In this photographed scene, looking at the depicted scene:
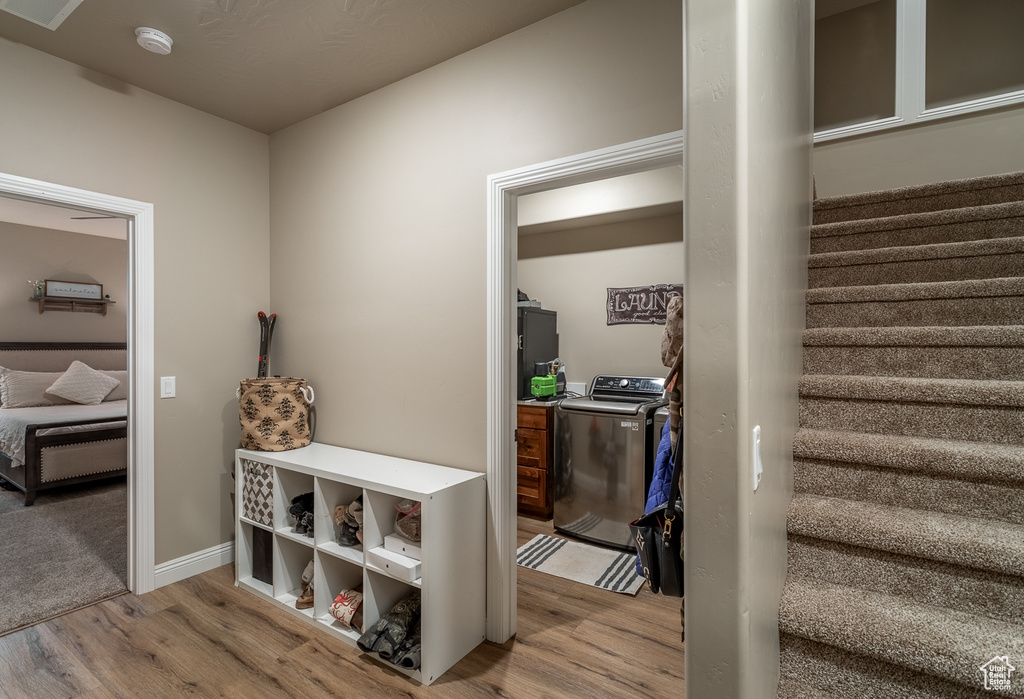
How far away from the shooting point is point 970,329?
5.44 feet

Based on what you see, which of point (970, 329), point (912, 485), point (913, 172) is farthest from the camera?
point (913, 172)

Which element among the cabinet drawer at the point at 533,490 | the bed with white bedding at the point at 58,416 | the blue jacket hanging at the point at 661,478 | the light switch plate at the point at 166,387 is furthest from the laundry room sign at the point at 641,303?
the bed with white bedding at the point at 58,416

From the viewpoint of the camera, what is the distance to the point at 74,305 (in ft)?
19.2

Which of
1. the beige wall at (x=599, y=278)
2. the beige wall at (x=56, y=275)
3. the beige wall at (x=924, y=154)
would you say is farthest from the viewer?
the beige wall at (x=56, y=275)

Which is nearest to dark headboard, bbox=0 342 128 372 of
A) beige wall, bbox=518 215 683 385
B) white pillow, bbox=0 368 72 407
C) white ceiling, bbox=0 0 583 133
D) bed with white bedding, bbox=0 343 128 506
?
bed with white bedding, bbox=0 343 128 506

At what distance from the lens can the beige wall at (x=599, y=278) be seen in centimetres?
394

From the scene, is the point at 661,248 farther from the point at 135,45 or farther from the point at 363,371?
the point at 135,45

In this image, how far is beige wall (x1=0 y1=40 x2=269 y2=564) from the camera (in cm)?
235

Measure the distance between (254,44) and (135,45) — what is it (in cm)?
56

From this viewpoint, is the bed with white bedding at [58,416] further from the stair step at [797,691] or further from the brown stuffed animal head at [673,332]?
the stair step at [797,691]

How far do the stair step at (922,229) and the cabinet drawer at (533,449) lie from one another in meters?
2.23

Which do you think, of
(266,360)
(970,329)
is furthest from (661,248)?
(266,360)

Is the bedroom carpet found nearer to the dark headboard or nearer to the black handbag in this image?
the dark headboard

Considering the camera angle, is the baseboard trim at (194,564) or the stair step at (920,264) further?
the baseboard trim at (194,564)
